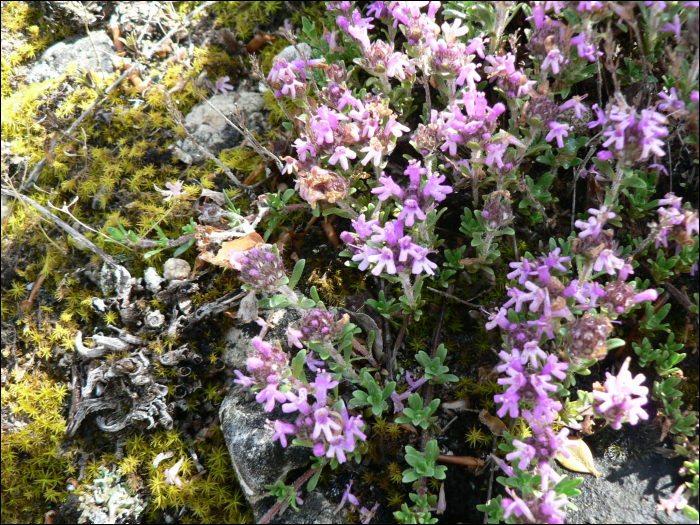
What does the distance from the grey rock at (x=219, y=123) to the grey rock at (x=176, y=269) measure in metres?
1.02

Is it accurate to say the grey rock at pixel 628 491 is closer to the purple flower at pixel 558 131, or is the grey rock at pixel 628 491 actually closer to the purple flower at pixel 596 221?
the purple flower at pixel 596 221

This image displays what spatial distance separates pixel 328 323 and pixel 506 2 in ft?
7.38

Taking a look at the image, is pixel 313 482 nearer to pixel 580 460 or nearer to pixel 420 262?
pixel 420 262

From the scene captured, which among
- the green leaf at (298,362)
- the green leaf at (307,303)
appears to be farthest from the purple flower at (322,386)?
the green leaf at (307,303)

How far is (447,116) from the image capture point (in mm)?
3008

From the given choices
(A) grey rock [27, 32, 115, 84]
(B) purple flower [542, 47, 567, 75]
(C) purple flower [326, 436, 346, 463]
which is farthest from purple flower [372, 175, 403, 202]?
(A) grey rock [27, 32, 115, 84]

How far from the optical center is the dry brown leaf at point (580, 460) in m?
2.90

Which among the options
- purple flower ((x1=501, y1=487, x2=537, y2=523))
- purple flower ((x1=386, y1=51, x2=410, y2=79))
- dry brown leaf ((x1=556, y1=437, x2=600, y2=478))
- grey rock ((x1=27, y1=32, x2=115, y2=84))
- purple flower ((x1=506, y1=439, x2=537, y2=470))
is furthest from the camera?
grey rock ((x1=27, y1=32, x2=115, y2=84))

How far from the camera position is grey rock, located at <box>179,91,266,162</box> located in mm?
4293

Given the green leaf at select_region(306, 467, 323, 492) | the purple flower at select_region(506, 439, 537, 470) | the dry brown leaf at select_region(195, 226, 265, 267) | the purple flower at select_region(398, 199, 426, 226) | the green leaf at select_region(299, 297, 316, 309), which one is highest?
the purple flower at select_region(398, 199, 426, 226)

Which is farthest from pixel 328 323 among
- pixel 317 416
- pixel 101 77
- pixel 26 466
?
pixel 101 77

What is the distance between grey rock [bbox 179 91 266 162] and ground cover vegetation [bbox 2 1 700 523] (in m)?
0.16

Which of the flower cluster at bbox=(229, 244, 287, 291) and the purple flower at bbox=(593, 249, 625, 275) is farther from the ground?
the purple flower at bbox=(593, 249, 625, 275)

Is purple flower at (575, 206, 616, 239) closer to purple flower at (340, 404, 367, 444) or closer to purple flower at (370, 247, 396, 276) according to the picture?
purple flower at (370, 247, 396, 276)
